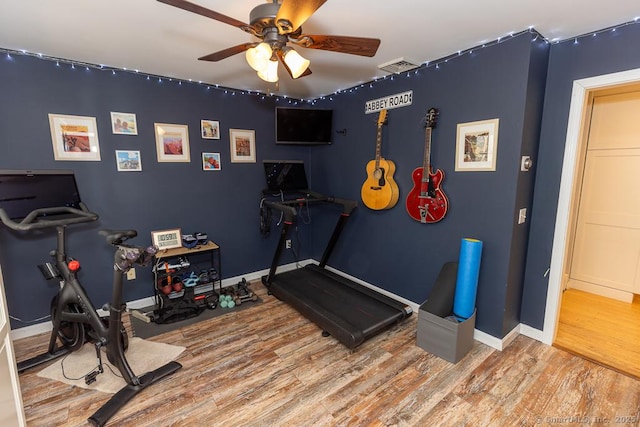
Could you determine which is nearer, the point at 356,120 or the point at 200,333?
the point at 200,333

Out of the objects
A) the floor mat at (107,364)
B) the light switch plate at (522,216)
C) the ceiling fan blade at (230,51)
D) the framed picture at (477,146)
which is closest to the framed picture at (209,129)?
the ceiling fan blade at (230,51)

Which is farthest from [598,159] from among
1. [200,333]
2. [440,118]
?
[200,333]

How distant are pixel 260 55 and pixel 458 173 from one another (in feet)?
6.21

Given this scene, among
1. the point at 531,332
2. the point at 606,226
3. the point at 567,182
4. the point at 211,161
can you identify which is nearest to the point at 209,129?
the point at 211,161

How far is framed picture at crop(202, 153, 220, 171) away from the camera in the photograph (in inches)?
133

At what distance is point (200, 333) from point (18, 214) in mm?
1750

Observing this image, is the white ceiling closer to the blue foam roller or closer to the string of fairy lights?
the string of fairy lights

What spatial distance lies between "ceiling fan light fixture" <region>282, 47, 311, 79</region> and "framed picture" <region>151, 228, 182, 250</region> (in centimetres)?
228

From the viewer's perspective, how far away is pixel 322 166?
408cm

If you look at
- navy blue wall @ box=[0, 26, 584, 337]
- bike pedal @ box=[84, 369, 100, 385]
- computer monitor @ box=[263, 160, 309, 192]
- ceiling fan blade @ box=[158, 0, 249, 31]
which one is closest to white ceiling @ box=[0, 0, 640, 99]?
navy blue wall @ box=[0, 26, 584, 337]

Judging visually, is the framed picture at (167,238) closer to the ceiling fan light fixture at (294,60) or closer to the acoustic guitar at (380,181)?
the acoustic guitar at (380,181)

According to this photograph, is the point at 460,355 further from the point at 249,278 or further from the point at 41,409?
the point at 41,409

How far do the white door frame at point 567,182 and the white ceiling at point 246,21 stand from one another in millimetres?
360

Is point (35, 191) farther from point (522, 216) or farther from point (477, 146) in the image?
point (522, 216)
